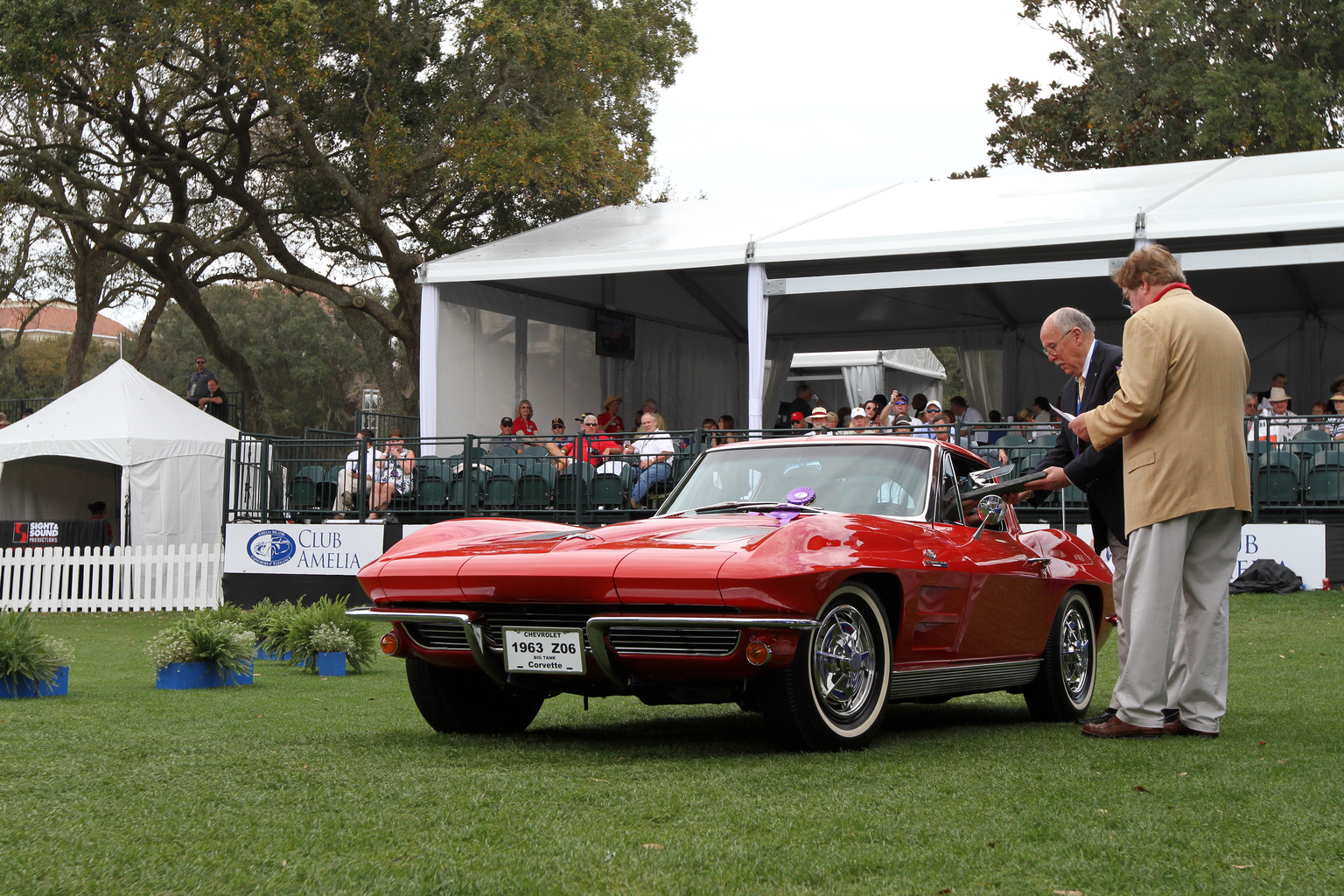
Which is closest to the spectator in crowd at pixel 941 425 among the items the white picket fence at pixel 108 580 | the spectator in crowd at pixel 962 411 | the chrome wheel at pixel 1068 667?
the spectator in crowd at pixel 962 411

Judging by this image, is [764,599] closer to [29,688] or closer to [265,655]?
[29,688]

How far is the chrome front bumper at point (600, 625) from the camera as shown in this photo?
5004 millimetres

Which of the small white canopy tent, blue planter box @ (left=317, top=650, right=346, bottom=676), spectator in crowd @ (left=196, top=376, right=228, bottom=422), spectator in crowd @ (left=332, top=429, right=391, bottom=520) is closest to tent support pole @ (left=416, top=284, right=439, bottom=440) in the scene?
spectator in crowd @ (left=332, top=429, right=391, bottom=520)

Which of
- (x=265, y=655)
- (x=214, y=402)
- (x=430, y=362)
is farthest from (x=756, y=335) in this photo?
(x=214, y=402)

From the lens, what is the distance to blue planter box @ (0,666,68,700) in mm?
8312

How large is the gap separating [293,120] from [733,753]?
22.7 meters

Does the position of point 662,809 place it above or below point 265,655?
above

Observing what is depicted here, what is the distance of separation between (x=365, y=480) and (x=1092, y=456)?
13027 mm

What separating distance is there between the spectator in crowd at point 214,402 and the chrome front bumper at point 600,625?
21.2 m

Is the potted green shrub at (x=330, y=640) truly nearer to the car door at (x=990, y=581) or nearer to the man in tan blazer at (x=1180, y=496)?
the car door at (x=990, y=581)

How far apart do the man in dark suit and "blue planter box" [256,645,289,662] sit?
680cm

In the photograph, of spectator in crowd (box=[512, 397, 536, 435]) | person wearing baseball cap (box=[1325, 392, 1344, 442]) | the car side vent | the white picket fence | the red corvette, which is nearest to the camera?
the red corvette

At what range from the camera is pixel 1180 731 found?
19.5 feet

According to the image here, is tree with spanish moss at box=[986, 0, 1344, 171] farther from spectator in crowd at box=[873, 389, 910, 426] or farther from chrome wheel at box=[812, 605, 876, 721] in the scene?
chrome wheel at box=[812, 605, 876, 721]
